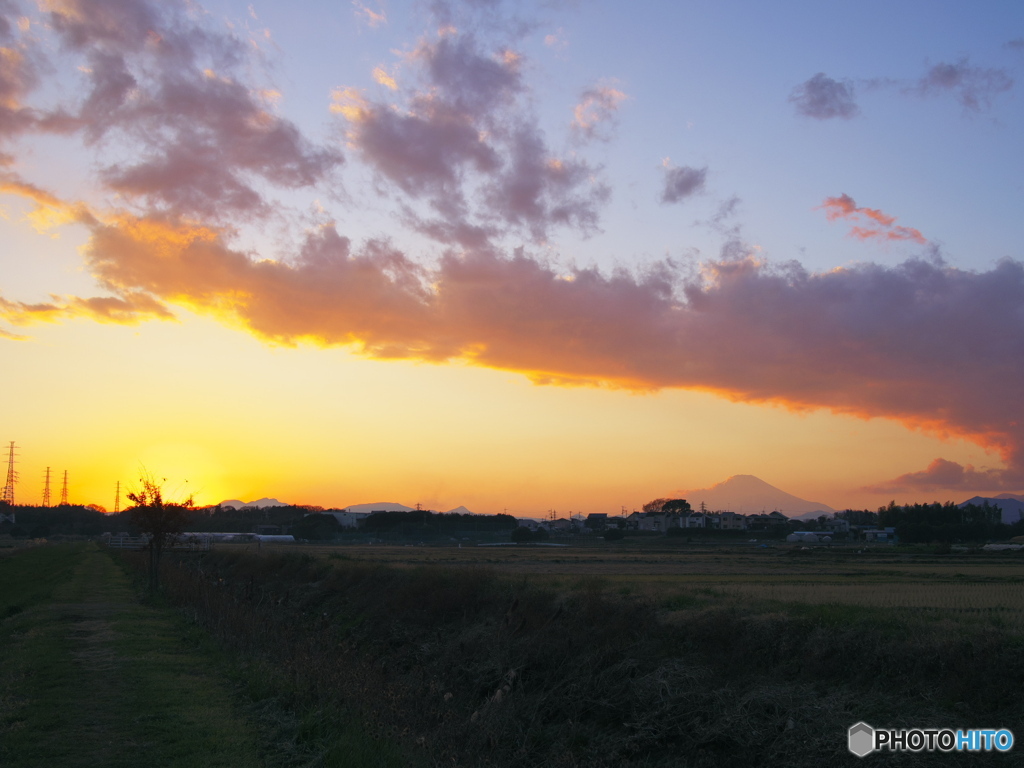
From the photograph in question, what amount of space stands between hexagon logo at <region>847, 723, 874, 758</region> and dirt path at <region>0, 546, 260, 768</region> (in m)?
9.44

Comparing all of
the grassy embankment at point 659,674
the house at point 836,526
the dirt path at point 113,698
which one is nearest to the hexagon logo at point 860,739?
the grassy embankment at point 659,674

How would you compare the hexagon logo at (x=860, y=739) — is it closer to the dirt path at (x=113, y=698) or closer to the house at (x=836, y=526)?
the dirt path at (x=113, y=698)

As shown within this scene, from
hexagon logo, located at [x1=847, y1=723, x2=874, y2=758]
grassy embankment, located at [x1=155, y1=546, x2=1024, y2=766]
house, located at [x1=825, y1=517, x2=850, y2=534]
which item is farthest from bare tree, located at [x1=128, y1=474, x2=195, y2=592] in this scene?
house, located at [x1=825, y1=517, x2=850, y2=534]

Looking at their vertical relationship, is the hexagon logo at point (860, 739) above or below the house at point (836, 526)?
above

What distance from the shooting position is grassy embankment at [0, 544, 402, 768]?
385 inches

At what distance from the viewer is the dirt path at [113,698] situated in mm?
9758

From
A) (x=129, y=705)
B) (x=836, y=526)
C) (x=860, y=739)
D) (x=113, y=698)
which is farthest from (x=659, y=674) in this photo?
(x=836, y=526)

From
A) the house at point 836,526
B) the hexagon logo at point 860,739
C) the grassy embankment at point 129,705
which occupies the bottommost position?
the house at point 836,526

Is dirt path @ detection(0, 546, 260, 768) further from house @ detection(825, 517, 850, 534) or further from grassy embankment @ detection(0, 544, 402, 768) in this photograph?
house @ detection(825, 517, 850, 534)

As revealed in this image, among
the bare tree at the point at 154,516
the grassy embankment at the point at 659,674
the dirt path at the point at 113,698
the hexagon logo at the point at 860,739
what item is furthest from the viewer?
the bare tree at the point at 154,516

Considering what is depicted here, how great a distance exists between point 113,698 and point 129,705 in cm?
65

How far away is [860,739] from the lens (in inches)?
508

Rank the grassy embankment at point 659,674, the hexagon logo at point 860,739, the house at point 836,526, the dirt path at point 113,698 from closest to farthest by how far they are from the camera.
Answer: the dirt path at point 113,698
the hexagon logo at point 860,739
the grassy embankment at point 659,674
the house at point 836,526

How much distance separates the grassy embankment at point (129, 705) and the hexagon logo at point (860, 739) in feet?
25.2
